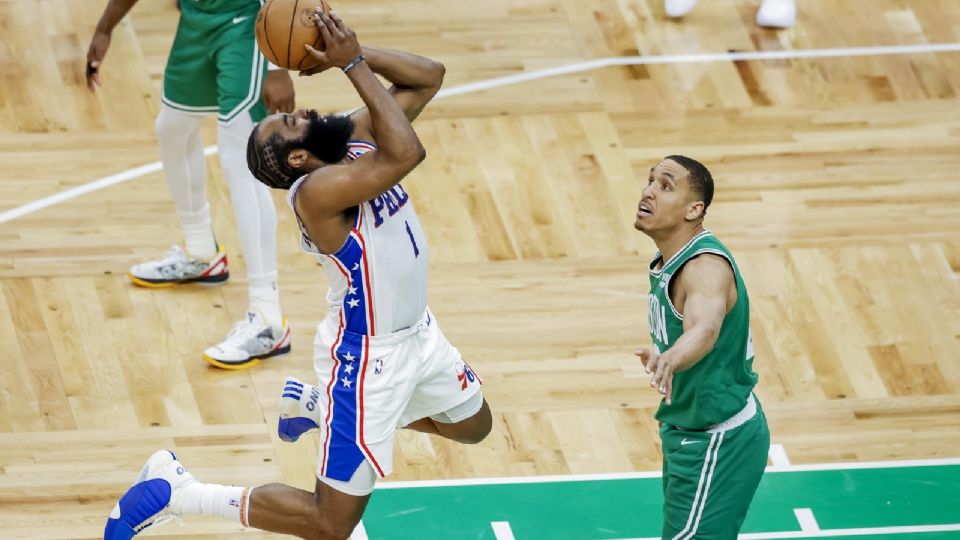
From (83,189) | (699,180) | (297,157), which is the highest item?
(699,180)

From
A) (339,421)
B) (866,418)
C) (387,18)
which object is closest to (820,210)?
(866,418)

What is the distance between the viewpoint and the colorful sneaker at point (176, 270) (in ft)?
25.4

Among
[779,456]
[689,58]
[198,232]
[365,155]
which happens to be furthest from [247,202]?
[689,58]

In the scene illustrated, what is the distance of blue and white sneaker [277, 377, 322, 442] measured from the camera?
6.06 metres

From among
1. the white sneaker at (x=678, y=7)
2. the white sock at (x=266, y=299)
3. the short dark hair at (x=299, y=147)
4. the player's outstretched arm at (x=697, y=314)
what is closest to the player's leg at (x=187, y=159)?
the white sock at (x=266, y=299)

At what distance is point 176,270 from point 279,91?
1294mm

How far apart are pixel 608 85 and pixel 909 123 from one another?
1601mm

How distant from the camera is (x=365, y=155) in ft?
17.0

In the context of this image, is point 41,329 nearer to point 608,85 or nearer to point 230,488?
point 230,488

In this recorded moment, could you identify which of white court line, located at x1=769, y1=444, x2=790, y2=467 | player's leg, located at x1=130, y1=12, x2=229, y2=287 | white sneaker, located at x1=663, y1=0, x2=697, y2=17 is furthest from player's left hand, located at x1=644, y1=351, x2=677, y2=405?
white sneaker, located at x1=663, y1=0, x2=697, y2=17

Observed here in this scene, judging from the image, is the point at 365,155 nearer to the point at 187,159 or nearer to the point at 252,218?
the point at 252,218

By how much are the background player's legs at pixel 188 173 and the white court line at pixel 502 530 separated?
6.75 ft

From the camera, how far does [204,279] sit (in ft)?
25.5

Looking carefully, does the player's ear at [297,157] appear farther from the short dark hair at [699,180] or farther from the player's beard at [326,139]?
the short dark hair at [699,180]
